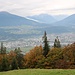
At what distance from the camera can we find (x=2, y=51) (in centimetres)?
9719

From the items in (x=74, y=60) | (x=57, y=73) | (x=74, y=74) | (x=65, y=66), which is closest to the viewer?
(x=74, y=74)

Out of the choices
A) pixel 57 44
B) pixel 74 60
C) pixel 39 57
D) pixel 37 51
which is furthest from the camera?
pixel 57 44

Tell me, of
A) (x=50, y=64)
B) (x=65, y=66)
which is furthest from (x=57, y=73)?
(x=50, y=64)

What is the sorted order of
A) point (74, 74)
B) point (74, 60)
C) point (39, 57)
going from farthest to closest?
point (39, 57)
point (74, 60)
point (74, 74)

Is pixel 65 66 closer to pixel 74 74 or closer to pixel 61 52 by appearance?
pixel 61 52

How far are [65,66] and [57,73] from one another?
1150 inches

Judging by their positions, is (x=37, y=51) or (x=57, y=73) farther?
(x=37, y=51)

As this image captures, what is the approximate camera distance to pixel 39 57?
76188mm

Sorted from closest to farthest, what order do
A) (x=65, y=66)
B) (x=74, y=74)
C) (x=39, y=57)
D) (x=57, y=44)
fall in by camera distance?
(x=74, y=74), (x=65, y=66), (x=39, y=57), (x=57, y=44)

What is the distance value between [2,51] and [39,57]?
25.5 metres

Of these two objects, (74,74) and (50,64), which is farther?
(50,64)

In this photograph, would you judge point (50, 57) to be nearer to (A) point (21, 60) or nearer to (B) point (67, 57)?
(B) point (67, 57)

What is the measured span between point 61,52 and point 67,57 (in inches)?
155

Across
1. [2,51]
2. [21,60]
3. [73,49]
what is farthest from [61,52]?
[2,51]
